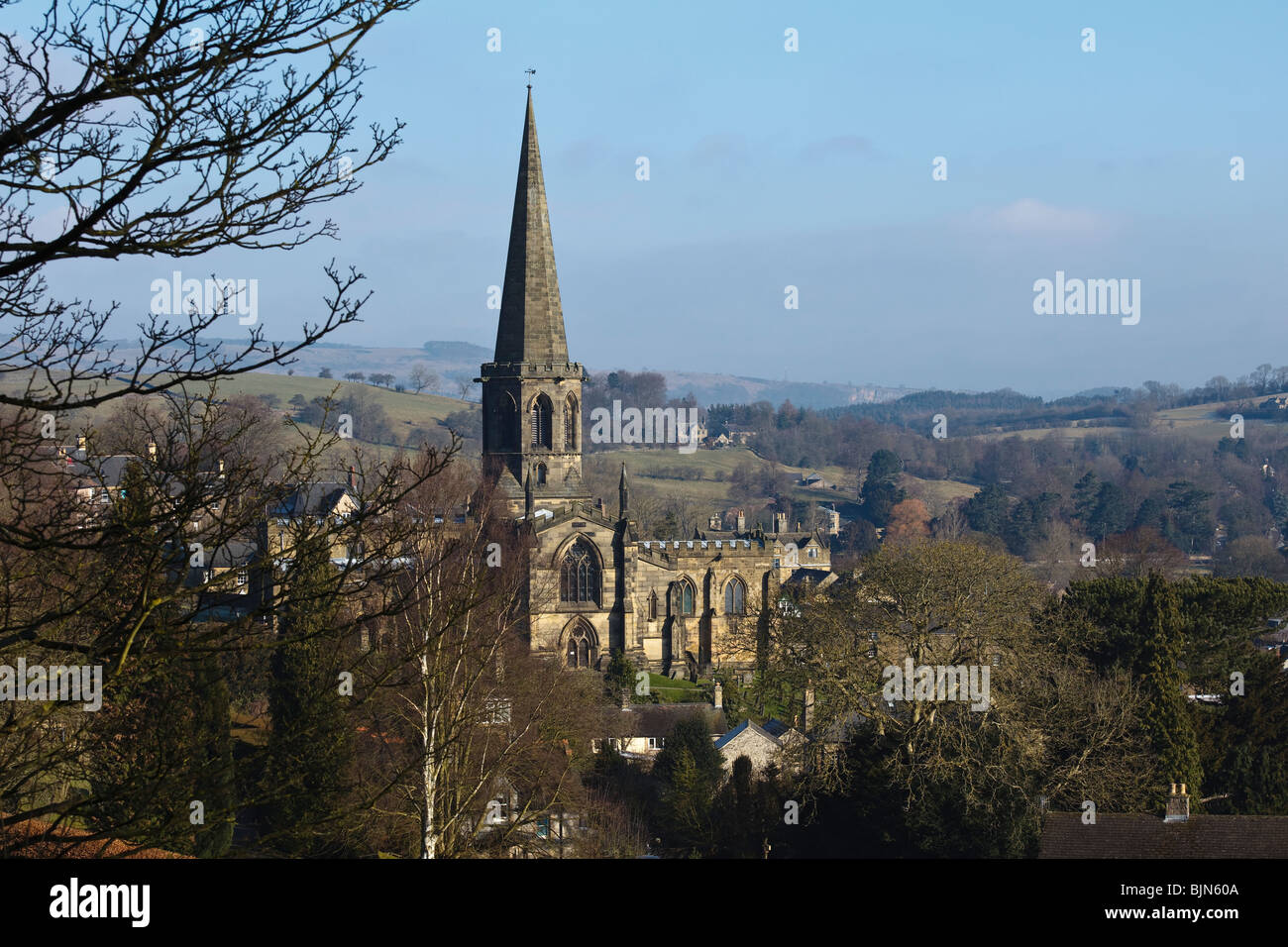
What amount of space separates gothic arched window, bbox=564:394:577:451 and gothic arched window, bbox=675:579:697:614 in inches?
298

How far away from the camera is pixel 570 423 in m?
60.9

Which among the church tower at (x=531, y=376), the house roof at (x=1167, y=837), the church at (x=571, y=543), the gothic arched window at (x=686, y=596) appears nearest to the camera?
the house roof at (x=1167, y=837)

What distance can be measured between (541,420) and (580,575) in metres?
6.96

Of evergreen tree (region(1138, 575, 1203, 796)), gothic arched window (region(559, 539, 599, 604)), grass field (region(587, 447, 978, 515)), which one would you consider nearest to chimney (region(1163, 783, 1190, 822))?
evergreen tree (region(1138, 575, 1203, 796))

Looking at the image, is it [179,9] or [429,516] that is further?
[429,516]

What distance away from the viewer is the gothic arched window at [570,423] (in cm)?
6072

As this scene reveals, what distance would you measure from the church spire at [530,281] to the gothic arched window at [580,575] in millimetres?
8183

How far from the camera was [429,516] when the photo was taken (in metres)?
17.1

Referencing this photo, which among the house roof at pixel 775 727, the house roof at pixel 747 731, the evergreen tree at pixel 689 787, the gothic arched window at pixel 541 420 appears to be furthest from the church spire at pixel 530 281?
the evergreen tree at pixel 689 787

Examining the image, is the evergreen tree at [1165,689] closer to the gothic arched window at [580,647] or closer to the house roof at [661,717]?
the house roof at [661,717]
